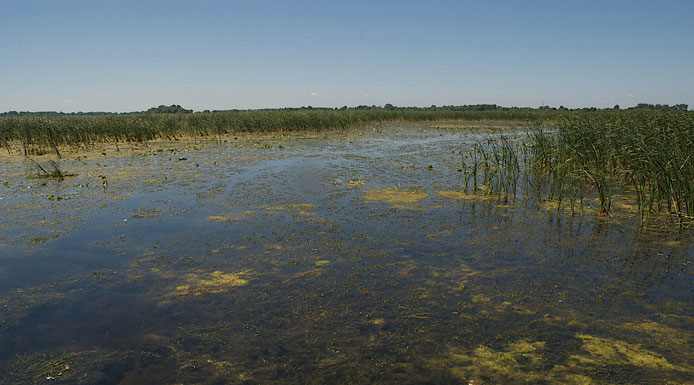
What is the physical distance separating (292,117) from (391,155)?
44.2 feet

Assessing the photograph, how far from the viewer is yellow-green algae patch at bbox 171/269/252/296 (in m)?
3.98

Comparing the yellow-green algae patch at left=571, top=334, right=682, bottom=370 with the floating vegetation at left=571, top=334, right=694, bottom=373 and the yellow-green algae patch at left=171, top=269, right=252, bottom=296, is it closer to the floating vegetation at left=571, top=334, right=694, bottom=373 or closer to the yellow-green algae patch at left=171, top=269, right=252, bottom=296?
the floating vegetation at left=571, top=334, right=694, bottom=373

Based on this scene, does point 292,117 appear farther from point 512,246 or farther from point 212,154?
point 512,246

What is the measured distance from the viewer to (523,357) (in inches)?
114

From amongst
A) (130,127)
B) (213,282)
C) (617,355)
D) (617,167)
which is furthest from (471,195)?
(130,127)

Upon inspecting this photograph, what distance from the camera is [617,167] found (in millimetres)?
8906

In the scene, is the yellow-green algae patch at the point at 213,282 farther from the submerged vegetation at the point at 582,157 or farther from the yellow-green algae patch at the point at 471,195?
the submerged vegetation at the point at 582,157

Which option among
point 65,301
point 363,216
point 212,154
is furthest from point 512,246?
point 212,154

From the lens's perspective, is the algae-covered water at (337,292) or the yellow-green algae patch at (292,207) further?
the yellow-green algae patch at (292,207)

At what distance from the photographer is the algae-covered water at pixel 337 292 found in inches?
111

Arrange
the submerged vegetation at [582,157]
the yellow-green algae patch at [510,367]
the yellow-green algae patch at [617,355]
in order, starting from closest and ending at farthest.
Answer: the yellow-green algae patch at [510,367] → the yellow-green algae patch at [617,355] → the submerged vegetation at [582,157]

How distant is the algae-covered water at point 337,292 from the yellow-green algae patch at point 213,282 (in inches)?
0.8

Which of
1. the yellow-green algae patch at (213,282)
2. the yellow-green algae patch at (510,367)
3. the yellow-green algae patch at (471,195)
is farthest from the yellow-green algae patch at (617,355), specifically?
the yellow-green algae patch at (471,195)

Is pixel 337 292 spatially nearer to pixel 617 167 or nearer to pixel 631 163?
pixel 631 163
